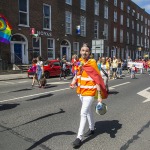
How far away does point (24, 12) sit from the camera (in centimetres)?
2331

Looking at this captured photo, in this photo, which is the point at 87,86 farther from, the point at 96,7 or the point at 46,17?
the point at 96,7

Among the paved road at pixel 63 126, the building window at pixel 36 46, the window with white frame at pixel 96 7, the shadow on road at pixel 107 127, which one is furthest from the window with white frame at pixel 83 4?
the shadow on road at pixel 107 127


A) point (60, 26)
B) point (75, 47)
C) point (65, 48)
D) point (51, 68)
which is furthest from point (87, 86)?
point (75, 47)

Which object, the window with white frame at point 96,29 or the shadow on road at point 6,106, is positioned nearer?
the shadow on road at point 6,106

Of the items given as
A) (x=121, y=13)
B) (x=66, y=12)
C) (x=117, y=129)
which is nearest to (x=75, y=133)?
(x=117, y=129)

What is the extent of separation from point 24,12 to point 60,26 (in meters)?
5.64

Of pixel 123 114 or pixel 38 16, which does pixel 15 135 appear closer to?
pixel 123 114

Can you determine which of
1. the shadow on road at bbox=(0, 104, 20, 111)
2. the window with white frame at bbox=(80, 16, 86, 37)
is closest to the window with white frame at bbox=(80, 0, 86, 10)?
the window with white frame at bbox=(80, 16, 86, 37)

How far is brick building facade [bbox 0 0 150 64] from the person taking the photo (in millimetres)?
22609

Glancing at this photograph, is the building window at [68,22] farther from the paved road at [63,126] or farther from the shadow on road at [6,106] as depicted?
the shadow on road at [6,106]

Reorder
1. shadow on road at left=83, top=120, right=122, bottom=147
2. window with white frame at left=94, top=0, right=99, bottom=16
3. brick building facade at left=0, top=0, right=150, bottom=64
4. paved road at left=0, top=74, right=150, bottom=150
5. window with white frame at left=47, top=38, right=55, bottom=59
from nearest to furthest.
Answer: paved road at left=0, top=74, right=150, bottom=150 < shadow on road at left=83, top=120, right=122, bottom=147 < brick building facade at left=0, top=0, right=150, bottom=64 < window with white frame at left=47, top=38, right=55, bottom=59 < window with white frame at left=94, top=0, right=99, bottom=16

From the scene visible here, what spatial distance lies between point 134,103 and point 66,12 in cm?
2241

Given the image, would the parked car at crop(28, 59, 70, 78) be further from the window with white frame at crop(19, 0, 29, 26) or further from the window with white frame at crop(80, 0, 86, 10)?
the window with white frame at crop(80, 0, 86, 10)

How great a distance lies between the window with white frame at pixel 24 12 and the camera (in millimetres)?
23047
